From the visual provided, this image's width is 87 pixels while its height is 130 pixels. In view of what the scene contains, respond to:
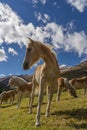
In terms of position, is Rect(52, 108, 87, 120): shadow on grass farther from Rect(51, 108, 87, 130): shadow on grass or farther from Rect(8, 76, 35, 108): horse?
Rect(8, 76, 35, 108): horse

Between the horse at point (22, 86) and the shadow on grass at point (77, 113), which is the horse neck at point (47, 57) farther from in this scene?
the horse at point (22, 86)

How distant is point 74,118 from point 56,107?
4.63m

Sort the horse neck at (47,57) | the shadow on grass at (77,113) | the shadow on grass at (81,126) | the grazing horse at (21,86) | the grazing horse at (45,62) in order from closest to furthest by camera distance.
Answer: the shadow on grass at (81,126), the grazing horse at (45,62), the shadow on grass at (77,113), the horse neck at (47,57), the grazing horse at (21,86)

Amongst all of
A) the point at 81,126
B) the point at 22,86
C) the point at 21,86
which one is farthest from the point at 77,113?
the point at 21,86

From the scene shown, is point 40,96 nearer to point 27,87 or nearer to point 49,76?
point 49,76

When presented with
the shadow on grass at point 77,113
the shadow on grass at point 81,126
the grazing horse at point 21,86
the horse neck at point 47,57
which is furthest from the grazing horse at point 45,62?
the grazing horse at point 21,86

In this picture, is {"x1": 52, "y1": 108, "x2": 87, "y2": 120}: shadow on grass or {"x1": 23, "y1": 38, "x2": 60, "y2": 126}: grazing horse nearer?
{"x1": 23, "y1": 38, "x2": 60, "y2": 126}: grazing horse

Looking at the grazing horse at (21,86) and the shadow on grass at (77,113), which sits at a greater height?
the grazing horse at (21,86)

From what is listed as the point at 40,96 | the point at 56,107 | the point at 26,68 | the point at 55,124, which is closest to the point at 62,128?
the point at 55,124

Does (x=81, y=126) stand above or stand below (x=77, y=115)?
below

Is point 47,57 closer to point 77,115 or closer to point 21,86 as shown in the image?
point 77,115

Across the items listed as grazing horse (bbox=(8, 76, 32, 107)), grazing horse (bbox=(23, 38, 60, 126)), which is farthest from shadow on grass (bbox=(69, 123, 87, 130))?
grazing horse (bbox=(8, 76, 32, 107))

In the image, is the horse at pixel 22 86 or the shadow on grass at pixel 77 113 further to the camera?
the horse at pixel 22 86

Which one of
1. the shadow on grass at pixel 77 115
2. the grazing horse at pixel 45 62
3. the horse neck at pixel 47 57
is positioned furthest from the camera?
the horse neck at pixel 47 57
